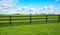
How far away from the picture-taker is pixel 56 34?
5.93 metres

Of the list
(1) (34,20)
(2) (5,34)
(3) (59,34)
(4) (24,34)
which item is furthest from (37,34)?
(1) (34,20)

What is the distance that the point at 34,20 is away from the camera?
12188 millimetres

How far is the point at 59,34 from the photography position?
19.6 ft

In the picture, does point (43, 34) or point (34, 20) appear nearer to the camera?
point (43, 34)

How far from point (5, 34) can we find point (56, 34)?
7.29 feet

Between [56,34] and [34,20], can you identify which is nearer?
[56,34]

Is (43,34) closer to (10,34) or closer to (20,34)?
(20,34)

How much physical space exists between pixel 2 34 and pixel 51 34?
83.9 inches

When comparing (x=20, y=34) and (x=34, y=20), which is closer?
(x=20, y=34)

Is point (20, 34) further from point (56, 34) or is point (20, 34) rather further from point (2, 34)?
point (56, 34)

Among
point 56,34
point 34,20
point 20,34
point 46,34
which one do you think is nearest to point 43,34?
point 46,34

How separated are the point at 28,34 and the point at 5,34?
995 mm

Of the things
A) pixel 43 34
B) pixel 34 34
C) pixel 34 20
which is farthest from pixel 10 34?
pixel 34 20

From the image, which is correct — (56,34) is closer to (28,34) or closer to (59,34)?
(59,34)
